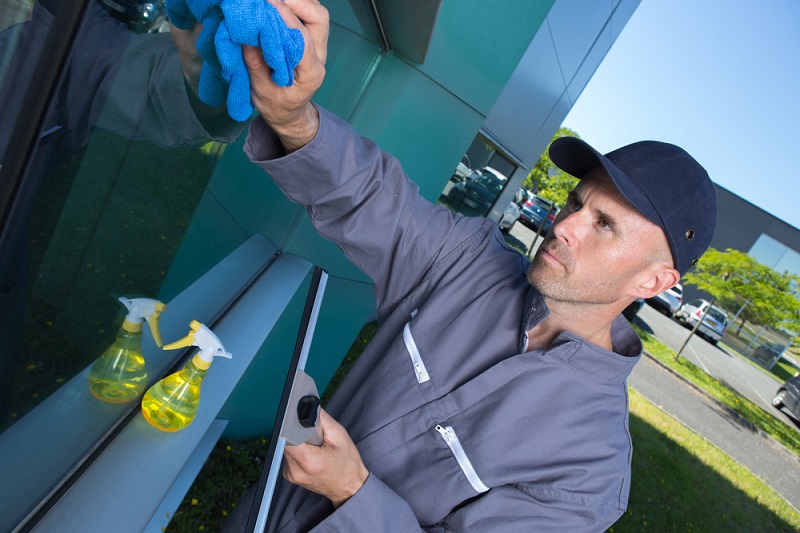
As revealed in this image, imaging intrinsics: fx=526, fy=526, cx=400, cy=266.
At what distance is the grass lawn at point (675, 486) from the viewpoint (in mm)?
3100

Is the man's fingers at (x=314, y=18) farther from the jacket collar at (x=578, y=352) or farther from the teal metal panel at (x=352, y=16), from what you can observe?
the jacket collar at (x=578, y=352)

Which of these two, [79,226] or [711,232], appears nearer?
[79,226]

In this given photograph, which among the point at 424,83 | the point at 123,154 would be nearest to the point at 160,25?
the point at 123,154

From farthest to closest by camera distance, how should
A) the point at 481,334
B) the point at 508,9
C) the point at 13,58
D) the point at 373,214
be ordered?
the point at 508,9, the point at 481,334, the point at 373,214, the point at 13,58

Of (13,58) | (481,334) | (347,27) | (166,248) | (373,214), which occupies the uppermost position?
(347,27)

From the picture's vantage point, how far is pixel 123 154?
886 millimetres

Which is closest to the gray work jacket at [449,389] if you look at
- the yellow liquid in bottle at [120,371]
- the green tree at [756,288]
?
the yellow liquid in bottle at [120,371]

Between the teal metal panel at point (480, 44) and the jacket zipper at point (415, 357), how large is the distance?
1.50m

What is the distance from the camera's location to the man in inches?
53.9

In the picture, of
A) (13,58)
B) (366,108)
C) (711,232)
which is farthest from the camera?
(366,108)

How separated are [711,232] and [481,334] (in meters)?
0.92

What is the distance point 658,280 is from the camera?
1.93m

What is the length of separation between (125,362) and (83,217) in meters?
0.39

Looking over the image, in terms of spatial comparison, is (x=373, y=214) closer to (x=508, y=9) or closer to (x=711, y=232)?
(x=711, y=232)
